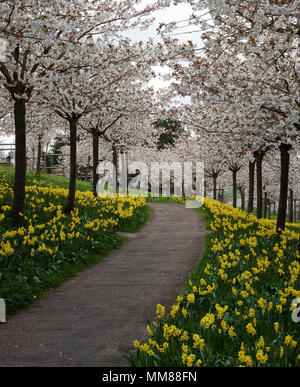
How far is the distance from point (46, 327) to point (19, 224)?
517 centimetres

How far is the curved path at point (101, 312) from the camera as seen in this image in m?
4.62

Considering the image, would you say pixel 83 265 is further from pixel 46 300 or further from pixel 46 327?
pixel 46 327

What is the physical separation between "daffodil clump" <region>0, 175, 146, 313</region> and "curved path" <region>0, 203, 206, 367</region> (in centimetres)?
41

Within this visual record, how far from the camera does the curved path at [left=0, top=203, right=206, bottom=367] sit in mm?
4617

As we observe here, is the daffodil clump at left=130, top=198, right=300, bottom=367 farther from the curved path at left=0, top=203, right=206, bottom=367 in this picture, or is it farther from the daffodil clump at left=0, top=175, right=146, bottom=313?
the daffodil clump at left=0, top=175, right=146, bottom=313

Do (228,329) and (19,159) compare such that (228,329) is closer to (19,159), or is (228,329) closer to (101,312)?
(101,312)

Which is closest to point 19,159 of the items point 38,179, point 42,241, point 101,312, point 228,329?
point 42,241

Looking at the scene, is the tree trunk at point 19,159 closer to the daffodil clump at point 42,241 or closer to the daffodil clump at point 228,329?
the daffodil clump at point 42,241

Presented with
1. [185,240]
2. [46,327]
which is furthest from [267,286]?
[185,240]

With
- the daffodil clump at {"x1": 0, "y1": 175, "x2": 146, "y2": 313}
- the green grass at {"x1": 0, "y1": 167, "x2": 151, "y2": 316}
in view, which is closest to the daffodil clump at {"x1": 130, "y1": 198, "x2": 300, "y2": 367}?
the green grass at {"x1": 0, "y1": 167, "x2": 151, "y2": 316}

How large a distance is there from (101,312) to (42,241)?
3465 millimetres

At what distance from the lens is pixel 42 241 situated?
9.00m

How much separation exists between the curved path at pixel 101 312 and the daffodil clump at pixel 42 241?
1.34ft

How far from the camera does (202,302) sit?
5.90m
